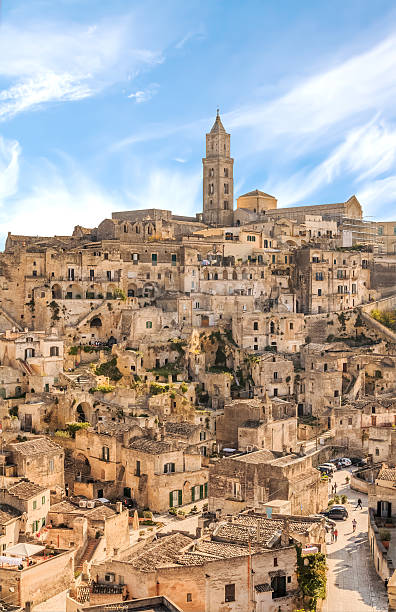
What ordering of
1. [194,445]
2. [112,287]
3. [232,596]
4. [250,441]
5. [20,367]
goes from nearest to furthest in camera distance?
[232,596], [194,445], [250,441], [20,367], [112,287]

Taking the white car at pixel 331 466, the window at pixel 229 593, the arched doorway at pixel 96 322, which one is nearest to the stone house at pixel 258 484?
the white car at pixel 331 466

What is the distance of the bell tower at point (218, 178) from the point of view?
274 ft

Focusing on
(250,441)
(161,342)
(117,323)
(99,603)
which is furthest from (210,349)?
(99,603)

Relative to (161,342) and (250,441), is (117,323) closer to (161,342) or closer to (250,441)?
(161,342)

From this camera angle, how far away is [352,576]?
28.5 metres

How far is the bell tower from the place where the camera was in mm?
83625

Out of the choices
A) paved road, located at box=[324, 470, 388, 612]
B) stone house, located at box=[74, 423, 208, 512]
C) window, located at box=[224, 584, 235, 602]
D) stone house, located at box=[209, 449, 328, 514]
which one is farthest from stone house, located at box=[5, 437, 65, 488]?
window, located at box=[224, 584, 235, 602]

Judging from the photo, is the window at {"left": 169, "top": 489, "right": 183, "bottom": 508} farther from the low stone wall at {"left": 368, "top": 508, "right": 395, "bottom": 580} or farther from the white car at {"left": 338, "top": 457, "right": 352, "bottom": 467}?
the white car at {"left": 338, "top": 457, "right": 352, "bottom": 467}

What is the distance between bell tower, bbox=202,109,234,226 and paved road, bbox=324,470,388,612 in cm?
5245

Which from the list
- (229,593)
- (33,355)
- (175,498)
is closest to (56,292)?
(33,355)

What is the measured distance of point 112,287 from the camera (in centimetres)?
6006

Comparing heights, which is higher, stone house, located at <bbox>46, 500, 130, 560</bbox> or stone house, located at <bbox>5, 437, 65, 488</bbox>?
stone house, located at <bbox>5, 437, 65, 488</bbox>

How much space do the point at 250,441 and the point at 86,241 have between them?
31.3m

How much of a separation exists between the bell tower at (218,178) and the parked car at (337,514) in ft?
168
